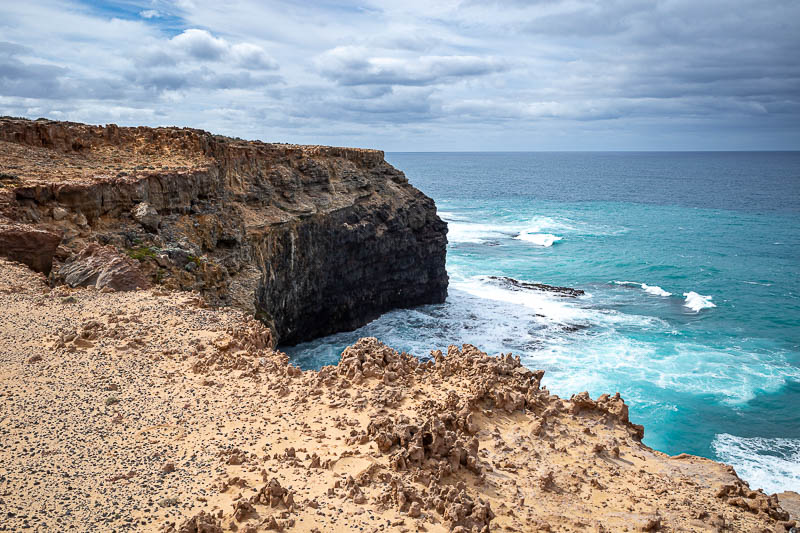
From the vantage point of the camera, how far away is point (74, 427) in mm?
9633

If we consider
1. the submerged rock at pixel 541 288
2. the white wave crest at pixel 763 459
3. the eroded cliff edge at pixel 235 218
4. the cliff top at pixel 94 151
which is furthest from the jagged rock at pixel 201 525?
the submerged rock at pixel 541 288

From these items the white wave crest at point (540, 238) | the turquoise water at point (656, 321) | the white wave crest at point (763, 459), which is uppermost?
the white wave crest at point (540, 238)

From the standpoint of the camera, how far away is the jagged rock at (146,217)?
22.3m

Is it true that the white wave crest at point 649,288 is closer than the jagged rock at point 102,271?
No

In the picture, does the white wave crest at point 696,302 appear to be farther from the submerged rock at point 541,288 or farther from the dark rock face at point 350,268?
the dark rock face at point 350,268

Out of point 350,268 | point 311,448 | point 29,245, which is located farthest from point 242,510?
point 350,268

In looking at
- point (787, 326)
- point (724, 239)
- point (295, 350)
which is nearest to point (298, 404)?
point (295, 350)

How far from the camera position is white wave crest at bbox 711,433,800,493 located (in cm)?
2120

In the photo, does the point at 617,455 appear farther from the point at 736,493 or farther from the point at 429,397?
the point at 429,397

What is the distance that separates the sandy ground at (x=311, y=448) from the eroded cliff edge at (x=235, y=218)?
7.19 metres

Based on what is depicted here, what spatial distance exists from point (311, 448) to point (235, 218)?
832 inches

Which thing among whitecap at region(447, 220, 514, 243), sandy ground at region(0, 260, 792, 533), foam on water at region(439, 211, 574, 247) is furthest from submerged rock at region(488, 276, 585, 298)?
sandy ground at region(0, 260, 792, 533)

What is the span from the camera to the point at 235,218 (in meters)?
28.6

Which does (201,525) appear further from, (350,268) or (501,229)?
(501,229)
